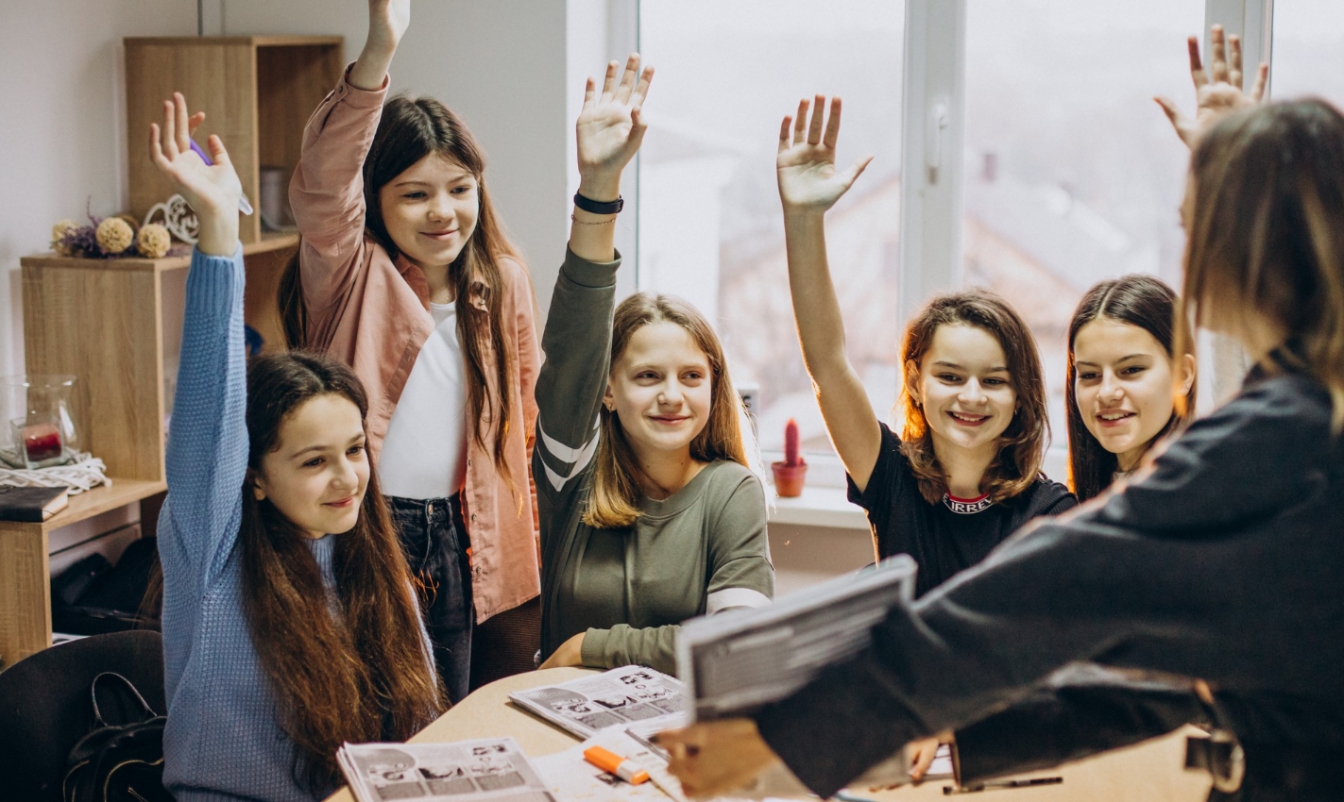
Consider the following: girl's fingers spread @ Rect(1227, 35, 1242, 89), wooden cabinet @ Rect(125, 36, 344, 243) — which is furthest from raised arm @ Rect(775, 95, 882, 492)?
wooden cabinet @ Rect(125, 36, 344, 243)

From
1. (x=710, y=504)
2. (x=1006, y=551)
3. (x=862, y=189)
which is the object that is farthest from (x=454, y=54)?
(x=1006, y=551)

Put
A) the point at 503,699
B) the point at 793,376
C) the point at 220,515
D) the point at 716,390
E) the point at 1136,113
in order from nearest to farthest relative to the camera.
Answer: the point at 220,515 < the point at 503,699 < the point at 716,390 < the point at 1136,113 < the point at 793,376

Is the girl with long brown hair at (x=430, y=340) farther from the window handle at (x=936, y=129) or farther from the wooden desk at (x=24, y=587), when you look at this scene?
the window handle at (x=936, y=129)

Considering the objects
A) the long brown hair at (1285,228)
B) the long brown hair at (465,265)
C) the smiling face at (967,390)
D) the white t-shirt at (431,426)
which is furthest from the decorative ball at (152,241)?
the long brown hair at (1285,228)

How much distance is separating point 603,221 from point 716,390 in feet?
1.21

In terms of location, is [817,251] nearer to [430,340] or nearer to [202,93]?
[430,340]

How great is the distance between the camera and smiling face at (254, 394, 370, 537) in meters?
1.60

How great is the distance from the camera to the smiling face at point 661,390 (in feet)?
6.10

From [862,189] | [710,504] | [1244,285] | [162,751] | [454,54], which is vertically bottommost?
[162,751]

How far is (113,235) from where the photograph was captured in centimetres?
249

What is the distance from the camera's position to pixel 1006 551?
906mm

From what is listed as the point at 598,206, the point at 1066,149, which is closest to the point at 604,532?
the point at 598,206

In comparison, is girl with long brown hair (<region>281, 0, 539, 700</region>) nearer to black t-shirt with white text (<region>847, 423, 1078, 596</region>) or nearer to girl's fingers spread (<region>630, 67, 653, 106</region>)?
girl's fingers spread (<region>630, 67, 653, 106</region>)

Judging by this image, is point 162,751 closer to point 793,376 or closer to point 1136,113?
point 793,376
